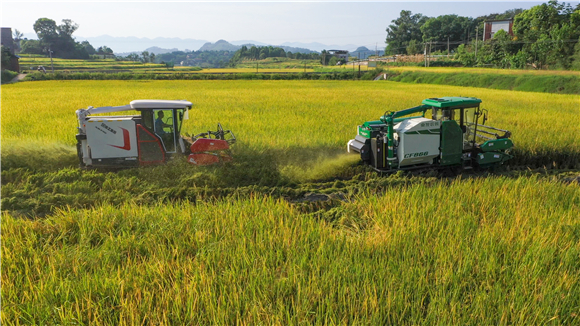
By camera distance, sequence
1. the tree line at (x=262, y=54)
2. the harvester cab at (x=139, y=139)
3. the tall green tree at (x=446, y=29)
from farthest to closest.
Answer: the tree line at (x=262, y=54) < the tall green tree at (x=446, y=29) < the harvester cab at (x=139, y=139)

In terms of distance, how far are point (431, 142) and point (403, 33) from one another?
338ft

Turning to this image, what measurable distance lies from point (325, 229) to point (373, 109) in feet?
39.3

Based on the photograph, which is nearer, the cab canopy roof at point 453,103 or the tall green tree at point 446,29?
the cab canopy roof at point 453,103

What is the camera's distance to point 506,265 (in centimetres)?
398

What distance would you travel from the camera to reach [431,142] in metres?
8.20

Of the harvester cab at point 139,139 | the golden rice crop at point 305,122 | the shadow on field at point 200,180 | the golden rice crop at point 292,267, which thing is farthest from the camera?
the golden rice crop at point 305,122

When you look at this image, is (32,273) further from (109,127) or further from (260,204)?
(109,127)

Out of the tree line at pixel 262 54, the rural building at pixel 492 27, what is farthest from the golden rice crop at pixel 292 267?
the tree line at pixel 262 54

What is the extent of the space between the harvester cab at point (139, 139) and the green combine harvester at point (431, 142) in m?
3.59

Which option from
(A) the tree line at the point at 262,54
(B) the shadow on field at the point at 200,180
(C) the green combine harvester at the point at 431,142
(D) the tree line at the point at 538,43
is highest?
(A) the tree line at the point at 262,54

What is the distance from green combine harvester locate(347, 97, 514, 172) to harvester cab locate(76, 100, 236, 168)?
359 cm

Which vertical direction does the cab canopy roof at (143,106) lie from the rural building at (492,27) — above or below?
below

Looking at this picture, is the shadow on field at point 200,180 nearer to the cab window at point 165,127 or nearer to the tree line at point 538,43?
the cab window at point 165,127

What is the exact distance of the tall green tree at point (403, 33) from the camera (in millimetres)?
96250
